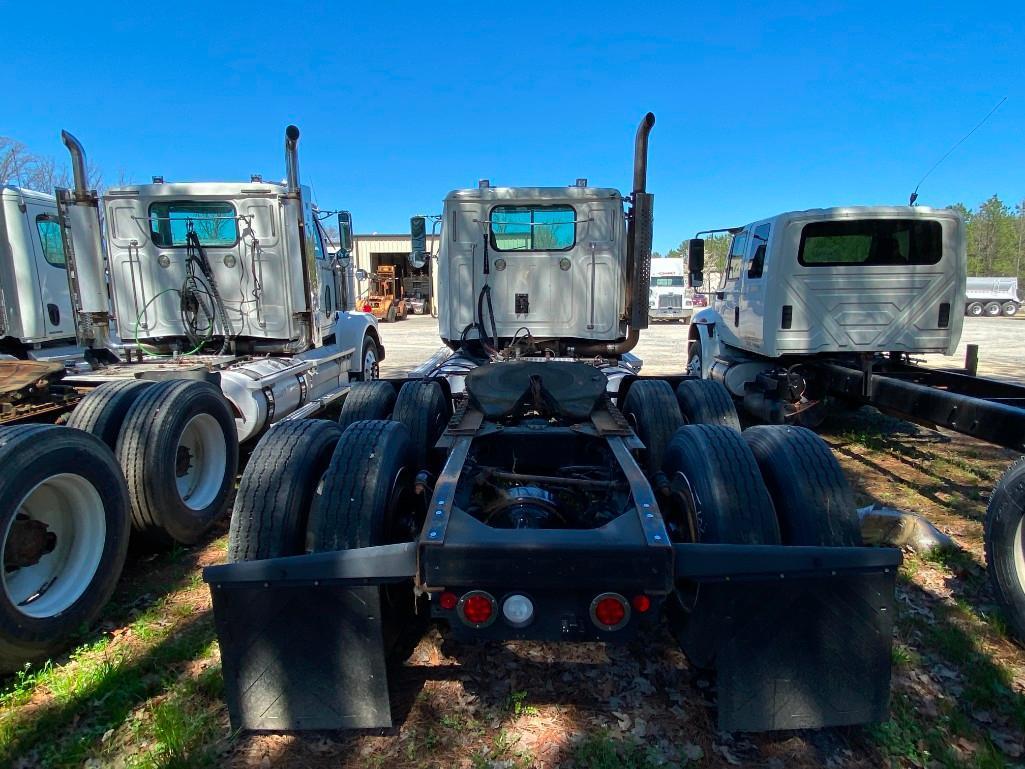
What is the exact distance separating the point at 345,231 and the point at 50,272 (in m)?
3.76

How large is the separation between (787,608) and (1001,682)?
1.40m

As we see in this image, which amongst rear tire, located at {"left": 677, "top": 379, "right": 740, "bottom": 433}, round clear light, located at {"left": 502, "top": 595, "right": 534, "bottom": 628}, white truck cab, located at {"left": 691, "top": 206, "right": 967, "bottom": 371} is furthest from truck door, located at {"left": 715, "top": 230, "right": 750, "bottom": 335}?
round clear light, located at {"left": 502, "top": 595, "right": 534, "bottom": 628}

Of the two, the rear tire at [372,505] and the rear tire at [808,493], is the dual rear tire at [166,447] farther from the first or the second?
the rear tire at [808,493]

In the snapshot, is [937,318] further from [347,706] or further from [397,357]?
[397,357]

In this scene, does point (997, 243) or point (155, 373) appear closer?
point (155, 373)

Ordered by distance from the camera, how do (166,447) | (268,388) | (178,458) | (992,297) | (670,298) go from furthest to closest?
(992,297) < (670,298) < (268,388) < (178,458) < (166,447)

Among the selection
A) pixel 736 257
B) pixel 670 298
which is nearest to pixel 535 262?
pixel 736 257

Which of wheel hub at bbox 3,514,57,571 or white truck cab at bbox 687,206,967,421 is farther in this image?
white truck cab at bbox 687,206,967,421

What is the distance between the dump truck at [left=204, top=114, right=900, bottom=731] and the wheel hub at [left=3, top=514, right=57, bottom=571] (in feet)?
3.18

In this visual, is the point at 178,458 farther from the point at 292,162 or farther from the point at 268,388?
the point at 292,162

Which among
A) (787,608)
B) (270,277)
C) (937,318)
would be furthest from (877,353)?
(270,277)

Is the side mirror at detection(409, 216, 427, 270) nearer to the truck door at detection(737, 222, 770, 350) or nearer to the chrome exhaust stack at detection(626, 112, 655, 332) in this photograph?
the chrome exhaust stack at detection(626, 112, 655, 332)

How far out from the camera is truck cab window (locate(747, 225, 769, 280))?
276 inches

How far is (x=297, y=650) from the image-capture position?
2.18 meters
